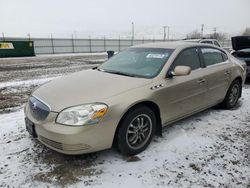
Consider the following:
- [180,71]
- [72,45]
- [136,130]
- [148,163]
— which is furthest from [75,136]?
[72,45]

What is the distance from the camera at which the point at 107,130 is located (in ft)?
9.39

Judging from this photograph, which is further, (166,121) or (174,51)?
(174,51)

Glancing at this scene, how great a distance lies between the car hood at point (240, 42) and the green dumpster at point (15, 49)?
60.7 ft

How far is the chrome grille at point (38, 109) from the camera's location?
2914 mm

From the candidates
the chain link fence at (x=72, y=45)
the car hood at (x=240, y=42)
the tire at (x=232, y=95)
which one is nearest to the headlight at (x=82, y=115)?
the tire at (x=232, y=95)

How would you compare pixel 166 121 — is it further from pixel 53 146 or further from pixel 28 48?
pixel 28 48

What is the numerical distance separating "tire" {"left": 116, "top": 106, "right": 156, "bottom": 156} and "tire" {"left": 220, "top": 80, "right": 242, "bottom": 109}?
7.93 ft

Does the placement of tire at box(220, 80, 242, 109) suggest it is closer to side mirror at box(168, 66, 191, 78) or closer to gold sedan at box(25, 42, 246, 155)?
gold sedan at box(25, 42, 246, 155)

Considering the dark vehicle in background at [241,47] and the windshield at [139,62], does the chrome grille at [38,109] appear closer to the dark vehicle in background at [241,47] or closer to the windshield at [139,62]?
the windshield at [139,62]

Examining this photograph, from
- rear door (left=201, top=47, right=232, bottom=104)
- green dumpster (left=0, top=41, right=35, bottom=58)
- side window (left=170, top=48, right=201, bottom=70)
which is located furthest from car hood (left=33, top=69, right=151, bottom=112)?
green dumpster (left=0, top=41, right=35, bottom=58)

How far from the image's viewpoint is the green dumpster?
20047mm

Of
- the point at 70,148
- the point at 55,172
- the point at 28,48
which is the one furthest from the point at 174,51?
the point at 28,48

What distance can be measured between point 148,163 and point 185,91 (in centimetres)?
137

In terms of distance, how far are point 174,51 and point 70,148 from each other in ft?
7.46
